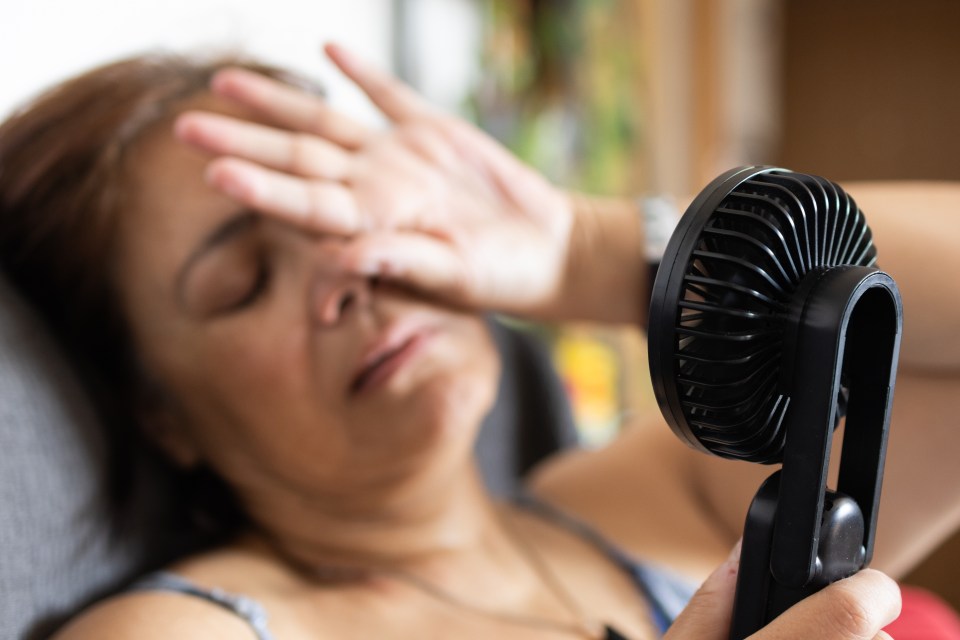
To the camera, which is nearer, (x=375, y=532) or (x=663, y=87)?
(x=375, y=532)

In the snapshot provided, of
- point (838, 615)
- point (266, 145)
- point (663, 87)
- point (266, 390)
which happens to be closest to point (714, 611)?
point (838, 615)

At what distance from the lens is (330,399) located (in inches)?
37.2

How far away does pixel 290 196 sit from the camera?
0.91 metres

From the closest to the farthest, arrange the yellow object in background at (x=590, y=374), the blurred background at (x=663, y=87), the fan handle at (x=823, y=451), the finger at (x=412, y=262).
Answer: the fan handle at (x=823, y=451) → the finger at (x=412, y=262) → the blurred background at (x=663, y=87) → the yellow object in background at (x=590, y=374)

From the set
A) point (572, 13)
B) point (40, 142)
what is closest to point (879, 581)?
point (40, 142)

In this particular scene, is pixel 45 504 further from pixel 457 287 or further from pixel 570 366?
pixel 570 366

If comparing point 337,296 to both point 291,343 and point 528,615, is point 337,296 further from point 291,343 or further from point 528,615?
point 528,615

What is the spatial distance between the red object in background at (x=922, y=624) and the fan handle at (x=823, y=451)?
45 centimetres

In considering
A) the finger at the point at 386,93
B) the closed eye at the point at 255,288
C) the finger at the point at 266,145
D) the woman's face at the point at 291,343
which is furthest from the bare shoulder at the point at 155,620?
the finger at the point at 386,93

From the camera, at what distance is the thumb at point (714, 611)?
0.55m

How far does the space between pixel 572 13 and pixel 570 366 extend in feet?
4.18

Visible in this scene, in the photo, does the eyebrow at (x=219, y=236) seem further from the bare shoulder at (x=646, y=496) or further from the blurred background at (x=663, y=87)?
the blurred background at (x=663, y=87)

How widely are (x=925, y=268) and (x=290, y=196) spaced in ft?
2.07

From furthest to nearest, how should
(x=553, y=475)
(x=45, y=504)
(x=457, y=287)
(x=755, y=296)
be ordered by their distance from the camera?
(x=553, y=475) → (x=457, y=287) → (x=45, y=504) → (x=755, y=296)
